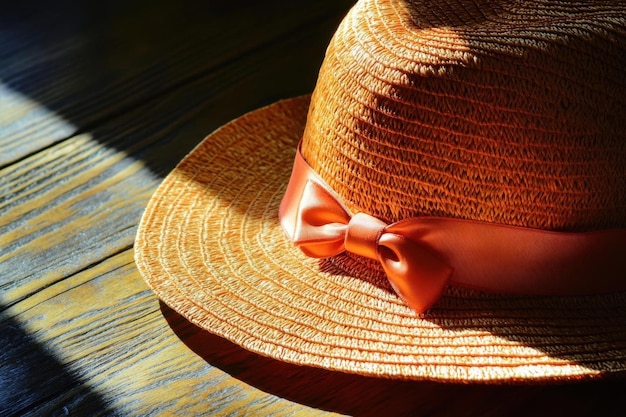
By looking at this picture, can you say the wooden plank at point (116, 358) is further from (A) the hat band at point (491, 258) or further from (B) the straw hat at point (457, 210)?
(A) the hat band at point (491, 258)

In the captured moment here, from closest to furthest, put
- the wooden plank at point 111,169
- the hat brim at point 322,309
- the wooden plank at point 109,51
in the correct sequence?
the hat brim at point 322,309 → the wooden plank at point 111,169 → the wooden plank at point 109,51

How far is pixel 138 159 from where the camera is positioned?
59.6 inches

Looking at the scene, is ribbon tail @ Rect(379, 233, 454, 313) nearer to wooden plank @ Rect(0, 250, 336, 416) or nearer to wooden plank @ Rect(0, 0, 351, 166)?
wooden plank @ Rect(0, 250, 336, 416)

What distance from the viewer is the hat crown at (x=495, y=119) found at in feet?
3.09

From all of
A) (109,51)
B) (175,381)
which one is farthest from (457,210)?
(109,51)

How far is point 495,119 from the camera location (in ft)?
3.12

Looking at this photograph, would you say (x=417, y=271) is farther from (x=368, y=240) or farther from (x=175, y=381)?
(x=175, y=381)

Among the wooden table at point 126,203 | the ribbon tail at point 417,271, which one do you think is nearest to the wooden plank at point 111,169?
the wooden table at point 126,203

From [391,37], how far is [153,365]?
19.2 inches

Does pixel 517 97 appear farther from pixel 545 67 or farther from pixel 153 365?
pixel 153 365

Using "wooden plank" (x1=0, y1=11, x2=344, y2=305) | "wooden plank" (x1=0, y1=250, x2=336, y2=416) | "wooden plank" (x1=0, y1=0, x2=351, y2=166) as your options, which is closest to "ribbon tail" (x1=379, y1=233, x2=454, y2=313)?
"wooden plank" (x1=0, y1=250, x2=336, y2=416)

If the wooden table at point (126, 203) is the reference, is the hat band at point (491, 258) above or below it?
above

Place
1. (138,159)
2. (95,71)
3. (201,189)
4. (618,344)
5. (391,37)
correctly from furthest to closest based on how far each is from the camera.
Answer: (95,71) → (138,159) → (201,189) → (391,37) → (618,344)

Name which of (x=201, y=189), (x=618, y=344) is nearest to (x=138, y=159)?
(x=201, y=189)
